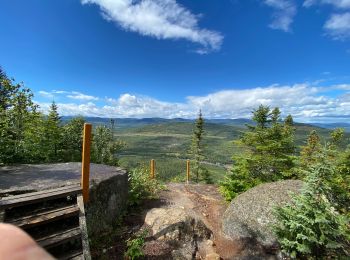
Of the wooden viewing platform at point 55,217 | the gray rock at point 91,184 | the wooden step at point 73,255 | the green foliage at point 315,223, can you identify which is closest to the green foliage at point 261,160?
the green foliage at point 315,223

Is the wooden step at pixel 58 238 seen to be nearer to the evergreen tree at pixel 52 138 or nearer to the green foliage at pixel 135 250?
the green foliage at pixel 135 250

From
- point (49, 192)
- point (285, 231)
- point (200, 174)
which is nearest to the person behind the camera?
point (49, 192)

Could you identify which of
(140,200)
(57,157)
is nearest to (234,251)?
(140,200)

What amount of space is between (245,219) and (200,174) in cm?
2602

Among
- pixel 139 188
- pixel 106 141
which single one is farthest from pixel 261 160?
pixel 106 141

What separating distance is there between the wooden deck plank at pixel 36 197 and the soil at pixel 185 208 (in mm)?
1972

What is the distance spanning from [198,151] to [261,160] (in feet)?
72.3

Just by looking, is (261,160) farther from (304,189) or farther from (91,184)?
(91,184)

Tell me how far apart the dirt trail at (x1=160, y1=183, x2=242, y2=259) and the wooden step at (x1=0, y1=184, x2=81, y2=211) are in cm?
550

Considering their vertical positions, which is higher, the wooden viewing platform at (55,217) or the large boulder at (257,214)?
the wooden viewing platform at (55,217)

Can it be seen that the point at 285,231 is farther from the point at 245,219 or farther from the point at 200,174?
the point at 200,174

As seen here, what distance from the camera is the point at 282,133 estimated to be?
1484 cm

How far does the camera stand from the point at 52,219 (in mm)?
6441

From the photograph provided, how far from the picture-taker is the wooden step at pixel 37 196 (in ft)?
20.5
